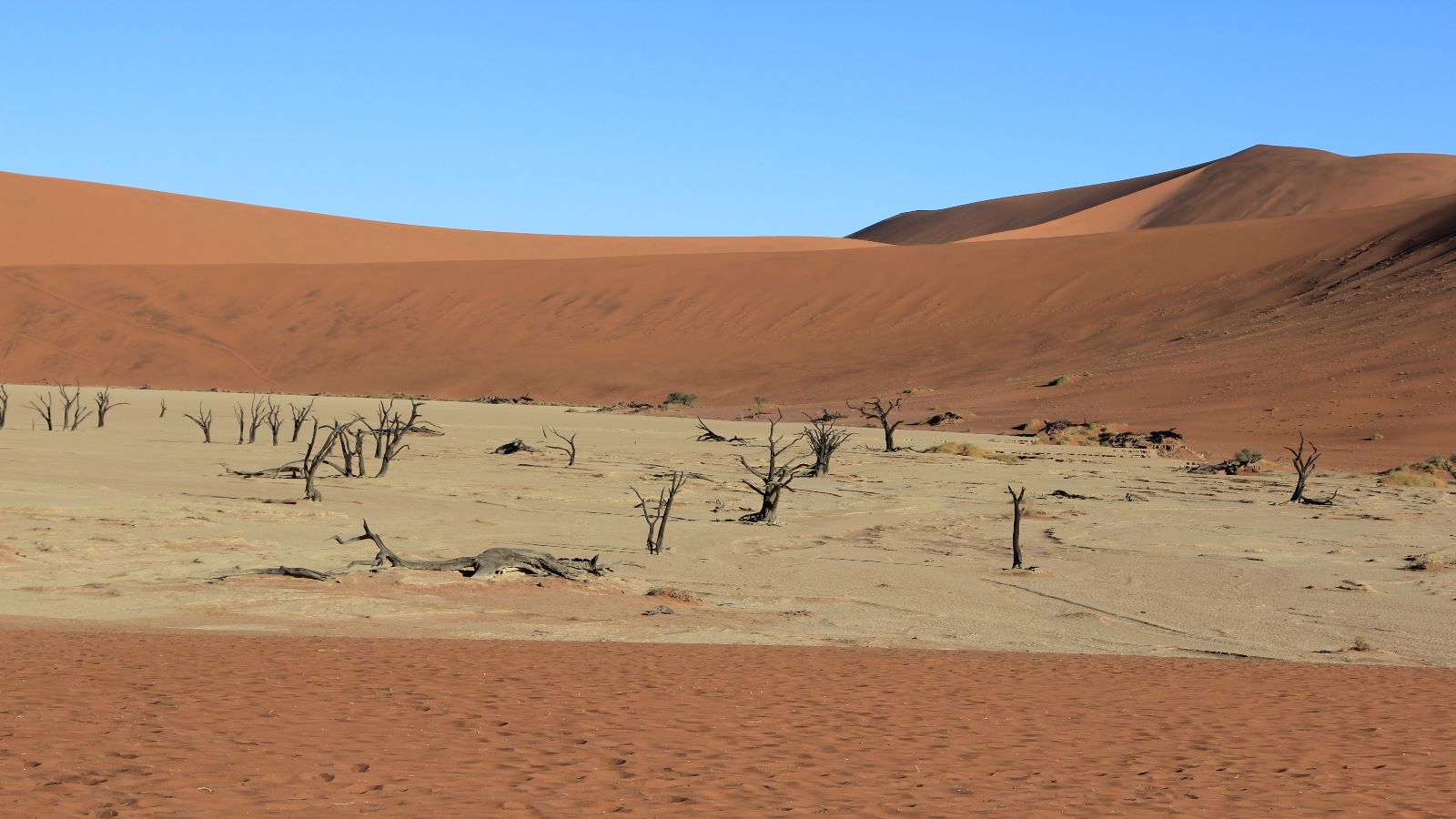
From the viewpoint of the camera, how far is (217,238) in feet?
284

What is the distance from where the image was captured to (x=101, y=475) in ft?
65.9

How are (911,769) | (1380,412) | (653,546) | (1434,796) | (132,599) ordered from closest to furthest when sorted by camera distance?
1. (1434,796)
2. (911,769)
3. (132,599)
4. (653,546)
5. (1380,412)

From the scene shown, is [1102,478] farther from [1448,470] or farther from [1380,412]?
[1380,412]

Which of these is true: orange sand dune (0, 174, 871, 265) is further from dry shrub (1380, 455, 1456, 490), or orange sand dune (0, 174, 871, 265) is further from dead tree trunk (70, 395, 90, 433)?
dry shrub (1380, 455, 1456, 490)

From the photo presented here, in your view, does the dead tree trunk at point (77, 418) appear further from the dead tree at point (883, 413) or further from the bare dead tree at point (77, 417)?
the dead tree at point (883, 413)

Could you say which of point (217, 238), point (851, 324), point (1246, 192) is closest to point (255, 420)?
point (851, 324)

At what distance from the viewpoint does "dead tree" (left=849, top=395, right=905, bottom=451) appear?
92.3ft

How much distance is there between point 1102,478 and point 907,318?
106 feet

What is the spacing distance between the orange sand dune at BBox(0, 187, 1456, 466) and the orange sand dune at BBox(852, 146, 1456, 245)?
138 feet

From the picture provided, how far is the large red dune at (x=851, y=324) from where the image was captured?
3609cm

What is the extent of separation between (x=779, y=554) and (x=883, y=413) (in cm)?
1823

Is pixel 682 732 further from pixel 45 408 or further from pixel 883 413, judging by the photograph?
pixel 45 408

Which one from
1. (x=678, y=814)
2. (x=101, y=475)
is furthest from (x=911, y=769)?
(x=101, y=475)

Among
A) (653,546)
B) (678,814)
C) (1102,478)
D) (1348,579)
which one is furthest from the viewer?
(1102,478)
